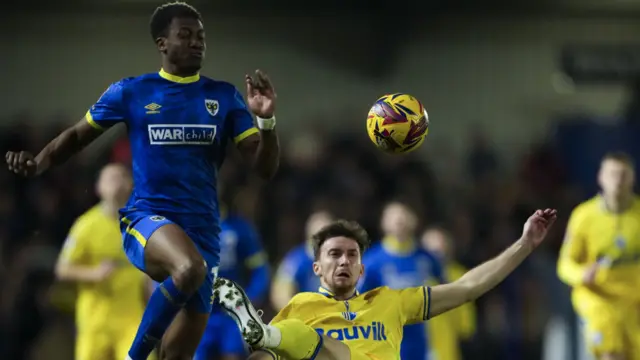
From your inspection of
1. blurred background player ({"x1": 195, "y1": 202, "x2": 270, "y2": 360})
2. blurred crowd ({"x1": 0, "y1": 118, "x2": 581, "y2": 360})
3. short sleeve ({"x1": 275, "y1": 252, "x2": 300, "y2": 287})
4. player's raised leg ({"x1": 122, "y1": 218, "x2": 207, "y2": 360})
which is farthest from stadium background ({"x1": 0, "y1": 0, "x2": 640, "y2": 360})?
player's raised leg ({"x1": 122, "y1": 218, "x2": 207, "y2": 360})

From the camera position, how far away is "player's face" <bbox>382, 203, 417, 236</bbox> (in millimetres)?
10461

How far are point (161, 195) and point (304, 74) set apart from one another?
1097 cm

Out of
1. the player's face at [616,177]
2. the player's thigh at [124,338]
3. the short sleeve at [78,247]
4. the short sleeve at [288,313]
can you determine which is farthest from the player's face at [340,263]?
the short sleeve at [78,247]

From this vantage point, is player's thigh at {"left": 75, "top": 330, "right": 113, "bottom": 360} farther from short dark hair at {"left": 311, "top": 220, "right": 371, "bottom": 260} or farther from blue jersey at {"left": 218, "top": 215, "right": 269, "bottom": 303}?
short dark hair at {"left": 311, "top": 220, "right": 371, "bottom": 260}

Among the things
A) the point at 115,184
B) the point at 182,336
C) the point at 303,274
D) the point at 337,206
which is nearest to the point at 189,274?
the point at 182,336

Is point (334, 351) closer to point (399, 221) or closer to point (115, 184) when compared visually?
point (115, 184)

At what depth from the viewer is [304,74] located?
16.8 metres

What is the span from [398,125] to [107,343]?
4.21 m

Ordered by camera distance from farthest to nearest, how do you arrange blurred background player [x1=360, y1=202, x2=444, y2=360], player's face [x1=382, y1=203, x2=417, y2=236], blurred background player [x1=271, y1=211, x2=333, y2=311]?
1. blurred background player [x1=271, y1=211, x2=333, y2=311]
2. player's face [x1=382, y1=203, x2=417, y2=236]
3. blurred background player [x1=360, y1=202, x2=444, y2=360]

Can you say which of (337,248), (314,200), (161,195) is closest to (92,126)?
(161,195)

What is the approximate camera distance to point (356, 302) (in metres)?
6.49

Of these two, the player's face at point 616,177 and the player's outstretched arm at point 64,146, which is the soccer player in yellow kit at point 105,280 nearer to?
the player's outstretched arm at point 64,146

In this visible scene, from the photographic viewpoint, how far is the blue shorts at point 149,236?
5.76m

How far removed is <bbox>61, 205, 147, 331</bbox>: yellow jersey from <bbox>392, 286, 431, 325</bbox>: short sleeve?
3.82 meters
